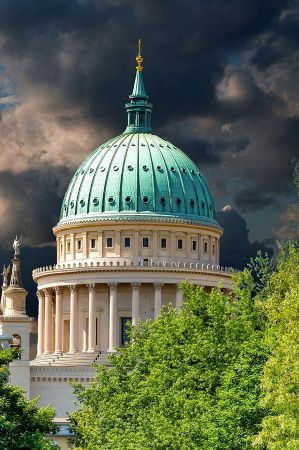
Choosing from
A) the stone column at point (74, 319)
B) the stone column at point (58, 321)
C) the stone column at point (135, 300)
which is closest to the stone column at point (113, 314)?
the stone column at point (135, 300)

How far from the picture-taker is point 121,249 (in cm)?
17825

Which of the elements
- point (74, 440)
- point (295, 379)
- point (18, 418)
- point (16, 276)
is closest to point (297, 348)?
point (295, 379)

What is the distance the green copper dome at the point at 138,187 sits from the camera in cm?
18062

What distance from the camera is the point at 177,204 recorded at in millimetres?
181500

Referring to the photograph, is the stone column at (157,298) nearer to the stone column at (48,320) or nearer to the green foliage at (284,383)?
the stone column at (48,320)

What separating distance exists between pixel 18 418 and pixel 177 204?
93.9 meters

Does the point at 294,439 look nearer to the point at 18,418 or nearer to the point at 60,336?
the point at 18,418

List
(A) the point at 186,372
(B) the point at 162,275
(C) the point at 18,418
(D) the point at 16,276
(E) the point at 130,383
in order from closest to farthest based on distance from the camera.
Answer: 1. (C) the point at 18,418
2. (A) the point at 186,372
3. (E) the point at 130,383
4. (D) the point at 16,276
5. (B) the point at 162,275

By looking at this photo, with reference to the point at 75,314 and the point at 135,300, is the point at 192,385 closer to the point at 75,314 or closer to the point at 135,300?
the point at 135,300

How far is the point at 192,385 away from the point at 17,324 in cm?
6666

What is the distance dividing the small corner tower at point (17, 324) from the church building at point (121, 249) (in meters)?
8.60

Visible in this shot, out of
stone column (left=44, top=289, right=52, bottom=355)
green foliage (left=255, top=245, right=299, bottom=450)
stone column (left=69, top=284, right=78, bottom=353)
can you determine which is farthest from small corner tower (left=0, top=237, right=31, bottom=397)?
green foliage (left=255, top=245, right=299, bottom=450)

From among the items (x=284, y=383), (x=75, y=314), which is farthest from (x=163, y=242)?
(x=284, y=383)

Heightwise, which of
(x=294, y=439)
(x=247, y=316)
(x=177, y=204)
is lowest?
(x=294, y=439)
